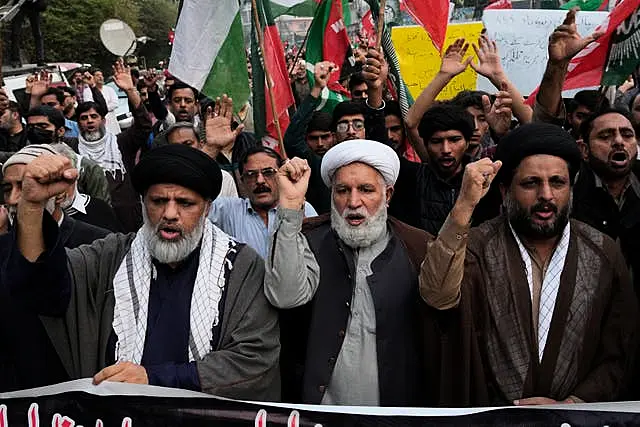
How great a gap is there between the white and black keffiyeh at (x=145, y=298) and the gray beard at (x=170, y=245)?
0.04 m

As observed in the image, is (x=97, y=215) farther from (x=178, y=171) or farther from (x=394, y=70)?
(x=394, y=70)

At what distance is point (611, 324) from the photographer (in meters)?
2.84

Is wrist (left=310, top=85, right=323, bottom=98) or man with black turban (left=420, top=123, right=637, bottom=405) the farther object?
wrist (left=310, top=85, right=323, bottom=98)

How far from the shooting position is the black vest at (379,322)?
2840 millimetres

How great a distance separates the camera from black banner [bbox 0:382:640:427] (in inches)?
99.4

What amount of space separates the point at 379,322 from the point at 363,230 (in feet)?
1.14

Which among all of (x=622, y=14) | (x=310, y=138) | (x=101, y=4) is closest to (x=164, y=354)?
(x=310, y=138)

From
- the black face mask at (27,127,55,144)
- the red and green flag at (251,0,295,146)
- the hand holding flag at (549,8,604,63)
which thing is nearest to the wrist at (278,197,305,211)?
the hand holding flag at (549,8,604,63)

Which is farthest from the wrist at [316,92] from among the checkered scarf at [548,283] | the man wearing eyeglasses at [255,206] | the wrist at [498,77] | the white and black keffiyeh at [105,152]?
the white and black keffiyeh at [105,152]

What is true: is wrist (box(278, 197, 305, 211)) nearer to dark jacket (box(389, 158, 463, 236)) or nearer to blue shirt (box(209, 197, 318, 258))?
blue shirt (box(209, 197, 318, 258))

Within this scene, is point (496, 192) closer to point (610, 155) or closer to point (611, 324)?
point (610, 155)

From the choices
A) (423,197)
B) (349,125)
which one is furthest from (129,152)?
(423,197)

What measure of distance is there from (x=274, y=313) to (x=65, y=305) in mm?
730

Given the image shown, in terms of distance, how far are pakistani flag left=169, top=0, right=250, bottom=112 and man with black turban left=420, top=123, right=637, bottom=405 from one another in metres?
Result: 2.11
